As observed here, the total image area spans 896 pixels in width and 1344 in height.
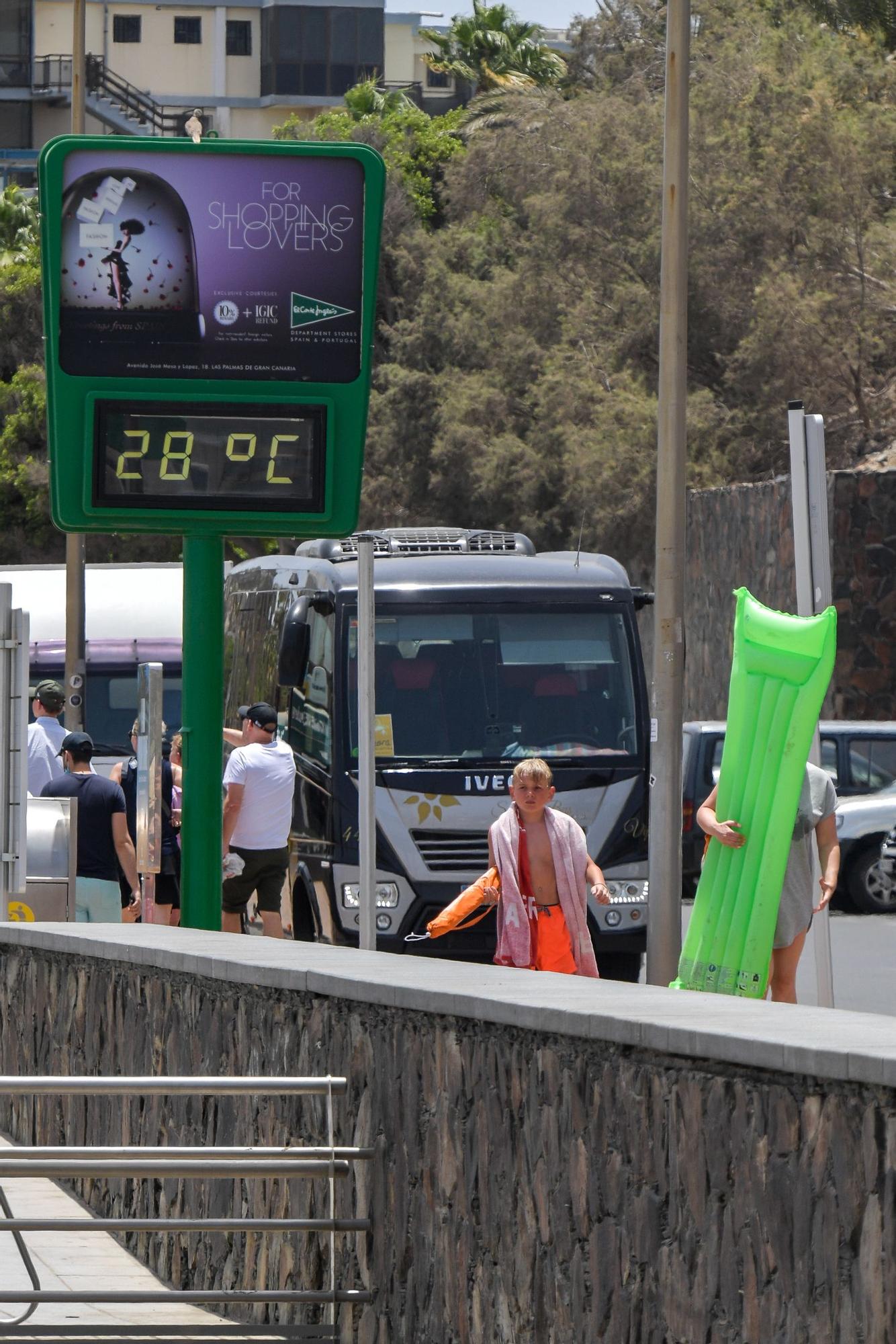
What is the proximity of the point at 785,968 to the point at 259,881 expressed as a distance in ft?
19.0

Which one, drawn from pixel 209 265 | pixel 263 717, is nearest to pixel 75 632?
pixel 263 717

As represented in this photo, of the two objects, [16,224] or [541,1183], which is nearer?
[541,1183]

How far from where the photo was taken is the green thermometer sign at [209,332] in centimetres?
1005

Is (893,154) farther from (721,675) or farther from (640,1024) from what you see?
(640,1024)

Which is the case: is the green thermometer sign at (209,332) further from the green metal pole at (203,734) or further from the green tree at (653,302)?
the green tree at (653,302)

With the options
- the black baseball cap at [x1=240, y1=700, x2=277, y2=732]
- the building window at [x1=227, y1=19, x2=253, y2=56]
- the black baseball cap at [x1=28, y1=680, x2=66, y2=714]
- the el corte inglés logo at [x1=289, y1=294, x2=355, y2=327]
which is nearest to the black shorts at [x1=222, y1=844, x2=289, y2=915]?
the black baseball cap at [x1=240, y1=700, x2=277, y2=732]

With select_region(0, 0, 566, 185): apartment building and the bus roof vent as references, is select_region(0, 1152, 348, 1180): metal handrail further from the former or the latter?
select_region(0, 0, 566, 185): apartment building

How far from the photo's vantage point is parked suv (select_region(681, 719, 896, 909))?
2236cm

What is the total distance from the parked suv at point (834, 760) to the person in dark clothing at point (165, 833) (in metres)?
7.15

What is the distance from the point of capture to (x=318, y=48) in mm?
95938

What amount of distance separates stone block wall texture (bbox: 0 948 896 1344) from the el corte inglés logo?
3.71m

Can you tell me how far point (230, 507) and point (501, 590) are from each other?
6100 millimetres

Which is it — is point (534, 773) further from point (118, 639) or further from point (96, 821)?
point (118, 639)

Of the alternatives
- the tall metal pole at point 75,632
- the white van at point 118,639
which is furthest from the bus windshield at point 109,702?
the tall metal pole at point 75,632
